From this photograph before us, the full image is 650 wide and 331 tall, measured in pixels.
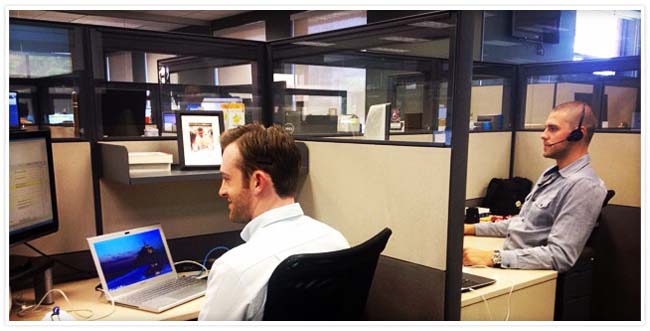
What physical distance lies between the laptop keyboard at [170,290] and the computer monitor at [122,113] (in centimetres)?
57

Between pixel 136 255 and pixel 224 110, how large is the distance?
2.08ft

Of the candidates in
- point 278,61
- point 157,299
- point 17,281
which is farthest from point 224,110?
point 17,281

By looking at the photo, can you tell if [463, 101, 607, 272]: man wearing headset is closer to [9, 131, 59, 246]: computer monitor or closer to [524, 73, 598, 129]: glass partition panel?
[524, 73, 598, 129]: glass partition panel

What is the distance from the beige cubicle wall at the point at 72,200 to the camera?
162 centimetres

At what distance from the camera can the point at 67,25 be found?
1618 mm

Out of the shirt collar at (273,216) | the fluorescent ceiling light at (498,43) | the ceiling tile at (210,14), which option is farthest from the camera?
the ceiling tile at (210,14)

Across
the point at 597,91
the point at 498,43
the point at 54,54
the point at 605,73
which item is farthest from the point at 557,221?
the point at 498,43

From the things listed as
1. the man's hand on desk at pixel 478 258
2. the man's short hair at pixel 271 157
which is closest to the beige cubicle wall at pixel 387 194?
the man's short hair at pixel 271 157

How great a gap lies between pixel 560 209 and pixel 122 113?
1.67 metres

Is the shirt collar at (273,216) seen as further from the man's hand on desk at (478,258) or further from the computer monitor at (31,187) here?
the man's hand on desk at (478,258)

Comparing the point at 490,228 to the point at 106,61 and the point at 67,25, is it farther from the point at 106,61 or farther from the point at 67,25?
the point at 67,25

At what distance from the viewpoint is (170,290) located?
1589mm

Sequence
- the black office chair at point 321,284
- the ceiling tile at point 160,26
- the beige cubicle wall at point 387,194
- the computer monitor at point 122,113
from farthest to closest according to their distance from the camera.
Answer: the ceiling tile at point 160,26, the computer monitor at point 122,113, the beige cubicle wall at point 387,194, the black office chair at point 321,284
